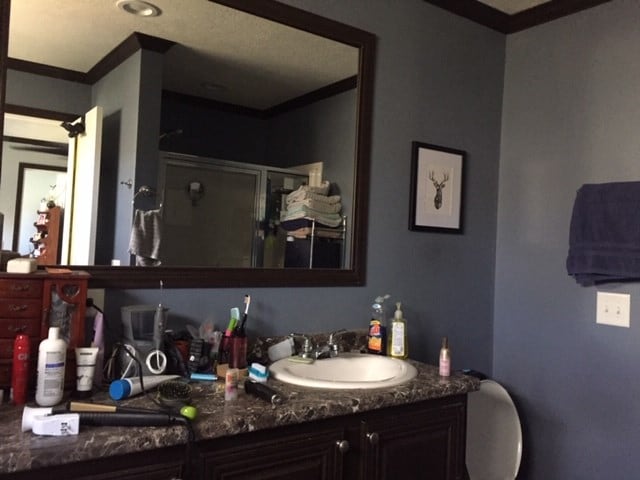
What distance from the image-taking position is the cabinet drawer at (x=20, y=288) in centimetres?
126

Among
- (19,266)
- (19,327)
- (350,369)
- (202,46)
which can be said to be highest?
(202,46)

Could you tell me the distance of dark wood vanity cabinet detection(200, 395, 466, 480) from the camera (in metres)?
1.21

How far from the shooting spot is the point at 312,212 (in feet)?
6.40

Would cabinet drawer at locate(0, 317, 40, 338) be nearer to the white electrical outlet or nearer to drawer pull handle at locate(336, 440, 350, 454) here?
drawer pull handle at locate(336, 440, 350, 454)

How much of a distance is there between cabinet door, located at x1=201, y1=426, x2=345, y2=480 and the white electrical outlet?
129 cm

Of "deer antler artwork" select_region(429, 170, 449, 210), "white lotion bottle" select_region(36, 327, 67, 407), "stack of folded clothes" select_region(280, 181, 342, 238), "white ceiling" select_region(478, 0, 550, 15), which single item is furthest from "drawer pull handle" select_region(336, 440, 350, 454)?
"white ceiling" select_region(478, 0, 550, 15)

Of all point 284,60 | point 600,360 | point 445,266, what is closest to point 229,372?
point 284,60

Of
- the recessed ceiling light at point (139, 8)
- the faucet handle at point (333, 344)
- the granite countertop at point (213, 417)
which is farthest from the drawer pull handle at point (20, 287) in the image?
the faucet handle at point (333, 344)

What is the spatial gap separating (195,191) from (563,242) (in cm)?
151

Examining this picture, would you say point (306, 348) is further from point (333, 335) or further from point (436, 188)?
point (436, 188)

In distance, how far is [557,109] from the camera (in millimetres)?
2305

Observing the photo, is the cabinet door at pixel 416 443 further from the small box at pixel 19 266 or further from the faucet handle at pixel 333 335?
the small box at pixel 19 266

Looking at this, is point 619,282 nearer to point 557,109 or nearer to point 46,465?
point 557,109

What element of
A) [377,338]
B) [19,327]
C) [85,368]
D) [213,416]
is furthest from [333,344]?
[19,327]
